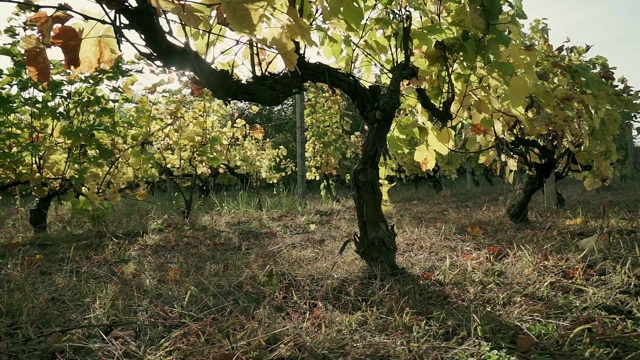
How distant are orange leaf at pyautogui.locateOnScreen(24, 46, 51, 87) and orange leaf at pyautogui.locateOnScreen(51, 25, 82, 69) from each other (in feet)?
0.19

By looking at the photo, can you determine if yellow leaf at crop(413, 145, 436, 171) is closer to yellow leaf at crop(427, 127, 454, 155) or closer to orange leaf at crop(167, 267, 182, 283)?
yellow leaf at crop(427, 127, 454, 155)

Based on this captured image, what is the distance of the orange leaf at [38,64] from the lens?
1.38 m

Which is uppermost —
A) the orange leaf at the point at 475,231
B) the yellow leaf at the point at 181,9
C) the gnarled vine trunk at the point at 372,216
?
the yellow leaf at the point at 181,9

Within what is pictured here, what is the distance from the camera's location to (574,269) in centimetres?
294

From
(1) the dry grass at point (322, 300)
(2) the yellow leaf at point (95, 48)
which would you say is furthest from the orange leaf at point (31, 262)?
(2) the yellow leaf at point (95, 48)

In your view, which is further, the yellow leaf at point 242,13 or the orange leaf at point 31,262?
the orange leaf at point 31,262

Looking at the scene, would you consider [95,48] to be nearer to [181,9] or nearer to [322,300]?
[181,9]

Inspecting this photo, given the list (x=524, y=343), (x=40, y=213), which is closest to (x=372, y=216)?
(x=524, y=343)

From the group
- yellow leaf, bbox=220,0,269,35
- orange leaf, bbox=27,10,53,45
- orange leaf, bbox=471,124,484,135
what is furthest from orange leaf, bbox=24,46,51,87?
orange leaf, bbox=471,124,484,135

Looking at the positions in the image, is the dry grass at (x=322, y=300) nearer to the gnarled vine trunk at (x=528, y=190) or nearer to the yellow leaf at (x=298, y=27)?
the gnarled vine trunk at (x=528, y=190)

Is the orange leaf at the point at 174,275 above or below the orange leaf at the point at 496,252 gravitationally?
below

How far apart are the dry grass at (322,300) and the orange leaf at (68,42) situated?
1150 mm

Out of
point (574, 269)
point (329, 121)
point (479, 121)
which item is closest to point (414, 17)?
point (479, 121)

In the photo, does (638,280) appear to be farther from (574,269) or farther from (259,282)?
(259,282)
